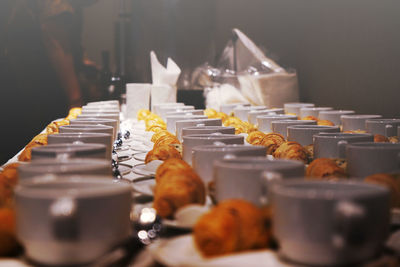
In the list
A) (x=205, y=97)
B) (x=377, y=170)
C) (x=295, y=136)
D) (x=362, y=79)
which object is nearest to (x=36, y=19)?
(x=205, y=97)

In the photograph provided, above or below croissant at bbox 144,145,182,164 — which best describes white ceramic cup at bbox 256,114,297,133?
above

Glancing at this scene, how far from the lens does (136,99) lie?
3486 mm

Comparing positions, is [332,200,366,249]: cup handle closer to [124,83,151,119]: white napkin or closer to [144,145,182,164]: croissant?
[144,145,182,164]: croissant

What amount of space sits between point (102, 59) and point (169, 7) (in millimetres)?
1205

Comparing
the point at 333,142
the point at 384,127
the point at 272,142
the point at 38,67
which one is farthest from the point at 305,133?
the point at 38,67

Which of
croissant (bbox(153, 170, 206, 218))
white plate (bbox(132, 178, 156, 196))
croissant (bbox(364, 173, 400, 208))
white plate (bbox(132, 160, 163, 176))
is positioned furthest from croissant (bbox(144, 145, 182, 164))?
croissant (bbox(364, 173, 400, 208))

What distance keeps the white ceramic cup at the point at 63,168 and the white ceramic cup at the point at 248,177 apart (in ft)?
0.49

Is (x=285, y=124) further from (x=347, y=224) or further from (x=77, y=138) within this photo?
(x=347, y=224)

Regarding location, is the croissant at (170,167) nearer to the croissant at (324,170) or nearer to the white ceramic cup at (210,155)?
the white ceramic cup at (210,155)

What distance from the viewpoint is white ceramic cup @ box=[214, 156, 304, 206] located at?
2.28 ft

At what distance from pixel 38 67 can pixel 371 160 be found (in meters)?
4.72

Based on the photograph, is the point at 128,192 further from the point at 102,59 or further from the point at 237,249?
the point at 102,59

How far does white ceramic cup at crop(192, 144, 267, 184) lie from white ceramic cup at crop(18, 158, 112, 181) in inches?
7.5

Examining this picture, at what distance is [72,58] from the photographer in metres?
5.66
